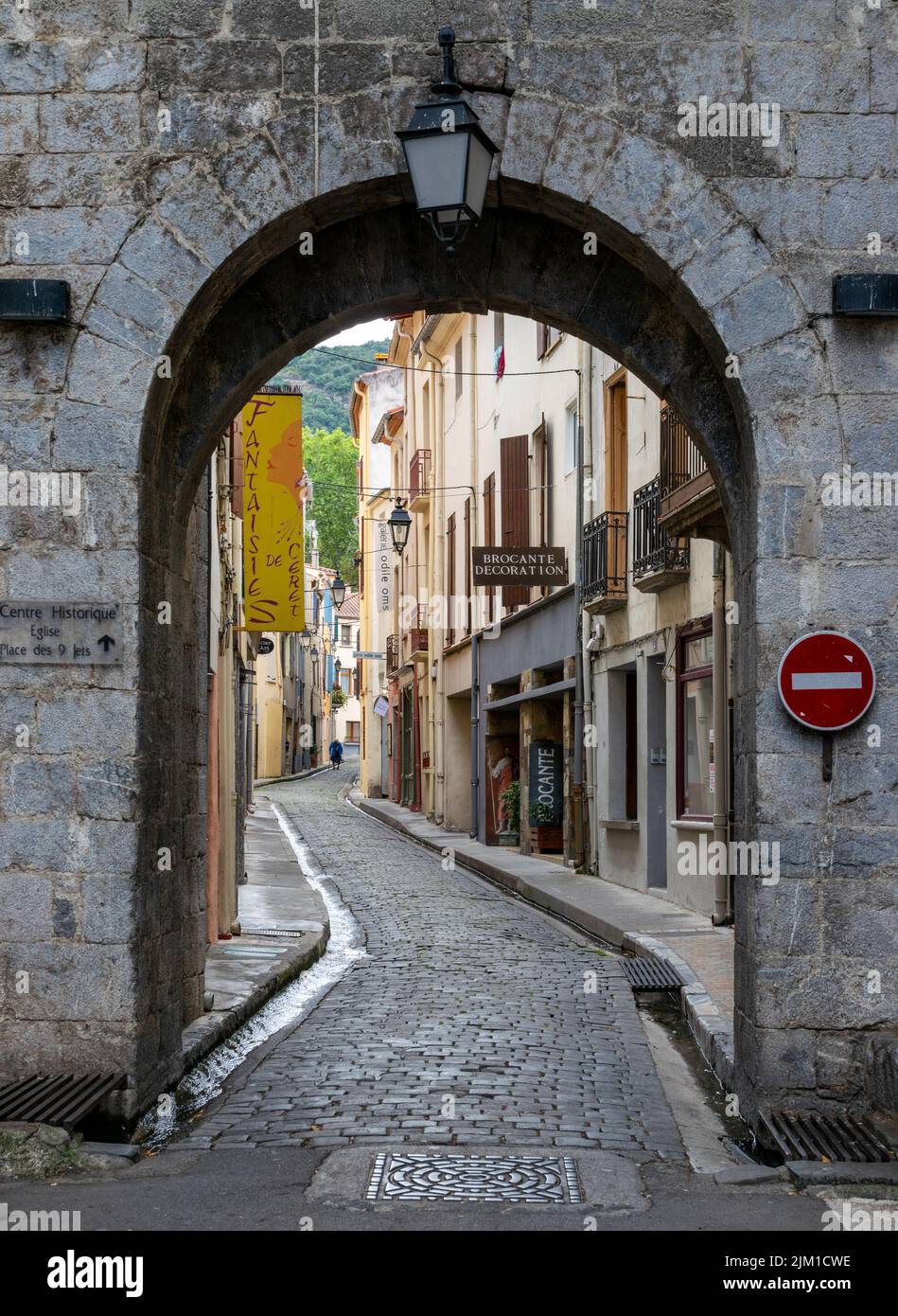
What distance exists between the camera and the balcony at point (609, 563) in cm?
1769

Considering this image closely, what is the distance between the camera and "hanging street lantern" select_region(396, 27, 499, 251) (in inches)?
254

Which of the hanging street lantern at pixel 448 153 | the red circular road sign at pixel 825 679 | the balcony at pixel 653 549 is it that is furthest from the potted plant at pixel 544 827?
the hanging street lantern at pixel 448 153

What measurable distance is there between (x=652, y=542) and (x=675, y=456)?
1.63m

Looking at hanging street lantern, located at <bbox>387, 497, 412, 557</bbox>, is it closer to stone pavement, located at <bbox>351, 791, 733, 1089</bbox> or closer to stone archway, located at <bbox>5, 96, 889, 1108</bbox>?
stone pavement, located at <bbox>351, 791, 733, 1089</bbox>

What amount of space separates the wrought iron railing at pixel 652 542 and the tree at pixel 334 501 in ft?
159

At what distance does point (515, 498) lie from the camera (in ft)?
76.2

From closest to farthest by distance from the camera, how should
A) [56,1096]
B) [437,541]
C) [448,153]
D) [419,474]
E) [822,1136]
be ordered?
1. [822,1136]
2. [56,1096]
3. [448,153]
4. [437,541]
5. [419,474]

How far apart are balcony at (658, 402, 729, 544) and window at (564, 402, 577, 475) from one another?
505 cm

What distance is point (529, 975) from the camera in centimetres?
1113

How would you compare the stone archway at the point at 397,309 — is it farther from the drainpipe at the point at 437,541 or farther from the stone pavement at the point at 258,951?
the drainpipe at the point at 437,541

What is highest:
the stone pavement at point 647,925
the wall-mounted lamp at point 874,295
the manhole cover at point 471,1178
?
the wall-mounted lamp at point 874,295

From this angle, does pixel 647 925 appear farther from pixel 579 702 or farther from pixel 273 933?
pixel 579 702

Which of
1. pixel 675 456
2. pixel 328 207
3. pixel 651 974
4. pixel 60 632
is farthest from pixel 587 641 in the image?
pixel 60 632

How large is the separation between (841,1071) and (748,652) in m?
1.75
